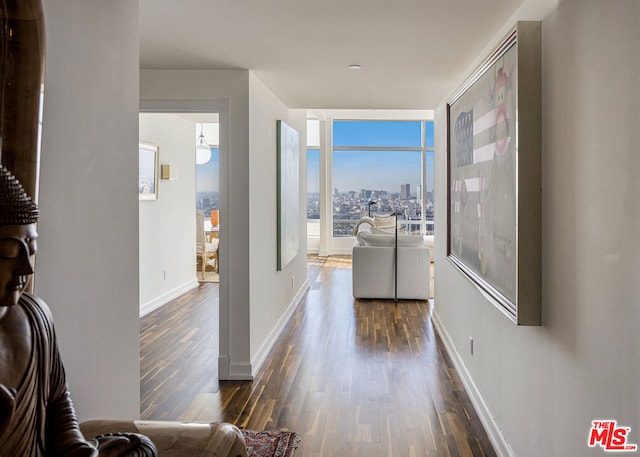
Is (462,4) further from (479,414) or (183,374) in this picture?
(183,374)

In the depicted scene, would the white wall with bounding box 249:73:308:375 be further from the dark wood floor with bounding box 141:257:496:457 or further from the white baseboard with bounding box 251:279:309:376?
the dark wood floor with bounding box 141:257:496:457

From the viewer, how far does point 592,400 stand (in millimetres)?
1642

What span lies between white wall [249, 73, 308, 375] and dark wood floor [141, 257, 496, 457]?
0.77 ft

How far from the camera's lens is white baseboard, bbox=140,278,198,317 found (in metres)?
5.93

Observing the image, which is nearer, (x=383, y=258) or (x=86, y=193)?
(x=86, y=193)

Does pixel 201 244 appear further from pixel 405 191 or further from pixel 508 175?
pixel 508 175

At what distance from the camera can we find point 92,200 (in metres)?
1.71

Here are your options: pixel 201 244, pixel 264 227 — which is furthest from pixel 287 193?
pixel 201 244

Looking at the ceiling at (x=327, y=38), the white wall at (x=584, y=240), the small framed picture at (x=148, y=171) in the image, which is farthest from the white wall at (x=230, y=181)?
the white wall at (x=584, y=240)

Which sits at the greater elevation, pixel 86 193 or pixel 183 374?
pixel 86 193

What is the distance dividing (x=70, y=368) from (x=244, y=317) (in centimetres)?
243

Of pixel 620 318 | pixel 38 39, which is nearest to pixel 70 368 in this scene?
pixel 38 39

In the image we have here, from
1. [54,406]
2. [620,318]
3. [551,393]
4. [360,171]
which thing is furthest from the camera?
[360,171]

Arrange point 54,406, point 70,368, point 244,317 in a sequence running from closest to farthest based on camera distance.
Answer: point 54,406 < point 70,368 < point 244,317
